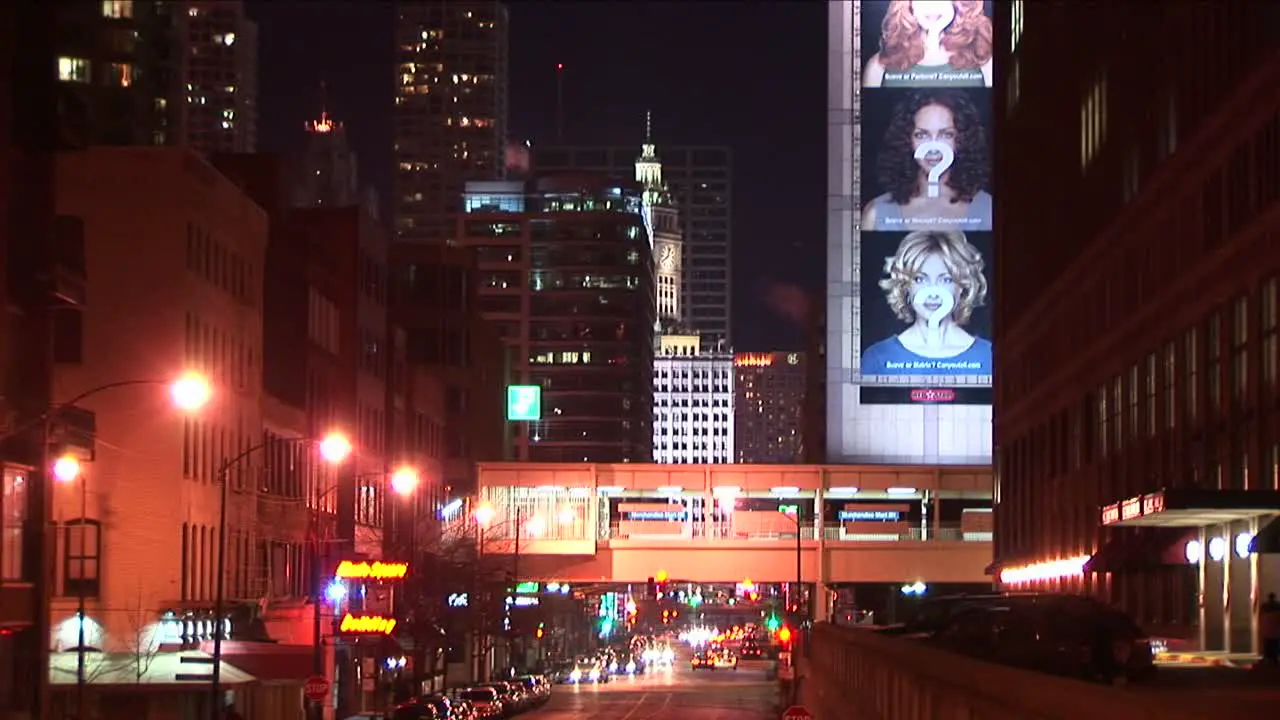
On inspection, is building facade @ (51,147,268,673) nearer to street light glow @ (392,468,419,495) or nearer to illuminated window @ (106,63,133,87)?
street light glow @ (392,468,419,495)

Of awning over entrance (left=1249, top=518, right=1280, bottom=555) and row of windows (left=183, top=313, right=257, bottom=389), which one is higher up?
row of windows (left=183, top=313, right=257, bottom=389)

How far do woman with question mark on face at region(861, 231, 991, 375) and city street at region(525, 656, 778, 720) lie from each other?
3859cm

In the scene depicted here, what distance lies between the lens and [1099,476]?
8675 cm

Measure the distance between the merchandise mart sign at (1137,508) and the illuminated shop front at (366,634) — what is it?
28.7 meters

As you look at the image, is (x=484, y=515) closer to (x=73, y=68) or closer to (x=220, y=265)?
(x=220, y=265)

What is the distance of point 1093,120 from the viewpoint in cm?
8756

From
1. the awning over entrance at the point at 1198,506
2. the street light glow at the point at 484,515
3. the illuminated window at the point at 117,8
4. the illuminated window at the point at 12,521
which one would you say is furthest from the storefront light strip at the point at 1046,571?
the illuminated window at the point at 117,8

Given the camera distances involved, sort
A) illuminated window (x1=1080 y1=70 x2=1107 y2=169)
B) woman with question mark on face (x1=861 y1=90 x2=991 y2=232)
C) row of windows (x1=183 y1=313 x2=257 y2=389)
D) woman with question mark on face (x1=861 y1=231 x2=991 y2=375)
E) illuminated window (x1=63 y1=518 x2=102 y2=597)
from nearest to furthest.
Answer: illuminated window (x1=63 y1=518 x2=102 y2=597) < row of windows (x1=183 y1=313 x2=257 y2=389) < illuminated window (x1=1080 y1=70 x2=1107 y2=169) < woman with question mark on face (x1=861 y1=231 x2=991 y2=375) < woman with question mark on face (x1=861 y1=90 x2=991 y2=232)

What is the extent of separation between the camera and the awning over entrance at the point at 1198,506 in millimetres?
52406

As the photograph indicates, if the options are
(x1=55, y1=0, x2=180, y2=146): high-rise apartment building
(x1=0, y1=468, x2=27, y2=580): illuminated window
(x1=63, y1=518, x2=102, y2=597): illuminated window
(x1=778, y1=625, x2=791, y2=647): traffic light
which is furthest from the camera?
(x1=55, y1=0, x2=180, y2=146): high-rise apartment building

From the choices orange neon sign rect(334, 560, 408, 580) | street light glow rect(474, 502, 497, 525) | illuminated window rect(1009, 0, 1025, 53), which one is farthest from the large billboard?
orange neon sign rect(334, 560, 408, 580)

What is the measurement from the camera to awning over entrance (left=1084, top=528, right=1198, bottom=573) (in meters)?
66.8

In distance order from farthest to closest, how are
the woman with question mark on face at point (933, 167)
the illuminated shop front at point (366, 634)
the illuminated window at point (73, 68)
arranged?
the woman with question mark on face at point (933, 167) → the illuminated window at point (73, 68) → the illuminated shop front at point (366, 634)

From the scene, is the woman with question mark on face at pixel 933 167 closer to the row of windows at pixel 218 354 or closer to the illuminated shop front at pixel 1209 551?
the illuminated shop front at pixel 1209 551
